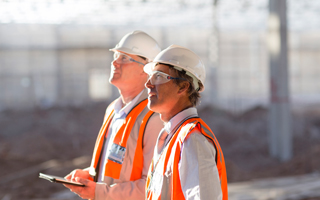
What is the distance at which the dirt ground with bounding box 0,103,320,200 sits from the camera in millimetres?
10516

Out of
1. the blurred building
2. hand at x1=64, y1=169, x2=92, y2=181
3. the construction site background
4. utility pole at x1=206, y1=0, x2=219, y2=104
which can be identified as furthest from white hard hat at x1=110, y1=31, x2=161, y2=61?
utility pole at x1=206, y1=0, x2=219, y2=104

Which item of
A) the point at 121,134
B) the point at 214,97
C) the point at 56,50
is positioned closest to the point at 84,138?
the point at 56,50

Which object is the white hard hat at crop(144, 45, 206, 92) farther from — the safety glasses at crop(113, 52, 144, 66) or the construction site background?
the construction site background

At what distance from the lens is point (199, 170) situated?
5.07 feet

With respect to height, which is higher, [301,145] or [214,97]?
[214,97]

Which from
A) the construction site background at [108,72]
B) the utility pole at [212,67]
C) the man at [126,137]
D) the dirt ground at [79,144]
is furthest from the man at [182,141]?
the utility pole at [212,67]

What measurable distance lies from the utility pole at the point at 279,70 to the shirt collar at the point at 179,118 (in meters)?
9.60

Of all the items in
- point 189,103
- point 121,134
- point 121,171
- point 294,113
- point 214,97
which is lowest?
point 294,113

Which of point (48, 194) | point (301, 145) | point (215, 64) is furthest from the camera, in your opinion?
point (215, 64)

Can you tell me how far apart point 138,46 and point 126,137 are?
73 cm

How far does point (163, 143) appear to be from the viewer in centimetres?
192

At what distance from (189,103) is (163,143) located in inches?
10.1

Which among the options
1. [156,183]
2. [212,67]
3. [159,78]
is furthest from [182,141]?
[212,67]

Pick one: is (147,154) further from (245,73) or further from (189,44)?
(245,73)
